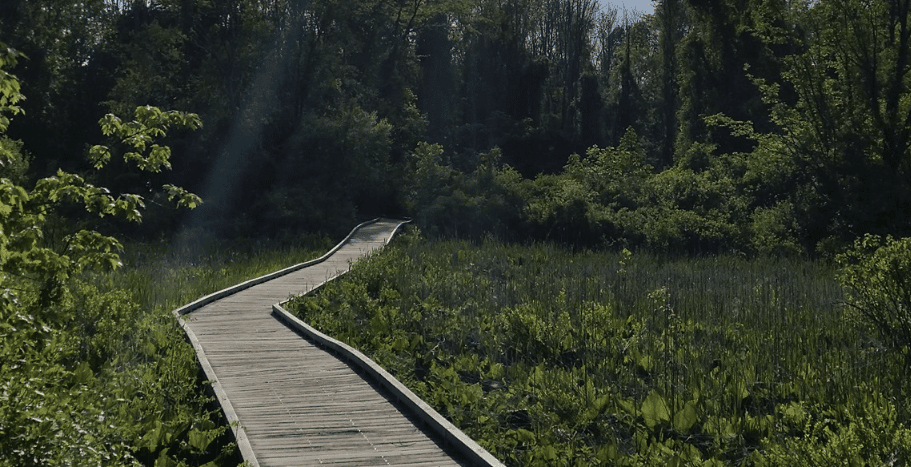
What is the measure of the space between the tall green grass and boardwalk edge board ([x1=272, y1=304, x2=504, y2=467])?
0.36 metres

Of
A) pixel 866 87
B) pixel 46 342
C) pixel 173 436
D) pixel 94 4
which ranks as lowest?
pixel 173 436

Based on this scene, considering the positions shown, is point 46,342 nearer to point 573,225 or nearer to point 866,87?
point 866,87

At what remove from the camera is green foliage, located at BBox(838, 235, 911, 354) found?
8.33 m

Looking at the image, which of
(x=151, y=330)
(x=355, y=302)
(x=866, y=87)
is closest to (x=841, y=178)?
Answer: (x=866, y=87)

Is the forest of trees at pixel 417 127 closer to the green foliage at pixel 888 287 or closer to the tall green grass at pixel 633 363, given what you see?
the tall green grass at pixel 633 363

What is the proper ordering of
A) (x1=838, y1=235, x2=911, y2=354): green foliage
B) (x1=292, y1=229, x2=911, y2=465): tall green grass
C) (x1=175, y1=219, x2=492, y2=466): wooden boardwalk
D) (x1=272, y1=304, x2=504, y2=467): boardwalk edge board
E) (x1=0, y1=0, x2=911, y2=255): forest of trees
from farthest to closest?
(x1=0, y1=0, x2=911, y2=255): forest of trees < (x1=838, y1=235, x2=911, y2=354): green foliage < (x1=292, y1=229, x2=911, y2=465): tall green grass < (x1=175, y1=219, x2=492, y2=466): wooden boardwalk < (x1=272, y1=304, x2=504, y2=467): boardwalk edge board

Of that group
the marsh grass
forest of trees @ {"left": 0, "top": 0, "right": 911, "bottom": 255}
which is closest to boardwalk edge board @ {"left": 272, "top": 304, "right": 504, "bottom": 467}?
the marsh grass

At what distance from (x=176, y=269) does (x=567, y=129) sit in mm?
37935

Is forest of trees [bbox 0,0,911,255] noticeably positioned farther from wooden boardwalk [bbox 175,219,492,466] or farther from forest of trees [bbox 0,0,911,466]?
wooden boardwalk [bbox 175,219,492,466]

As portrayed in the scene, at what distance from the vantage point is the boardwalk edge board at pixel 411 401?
235 inches

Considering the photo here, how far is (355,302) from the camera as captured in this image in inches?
494

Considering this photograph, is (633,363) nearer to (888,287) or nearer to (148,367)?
(888,287)

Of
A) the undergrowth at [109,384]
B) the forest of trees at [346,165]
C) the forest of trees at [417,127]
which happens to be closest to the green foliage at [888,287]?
the forest of trees at [346,165]

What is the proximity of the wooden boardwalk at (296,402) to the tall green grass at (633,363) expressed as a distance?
1.89 feet
